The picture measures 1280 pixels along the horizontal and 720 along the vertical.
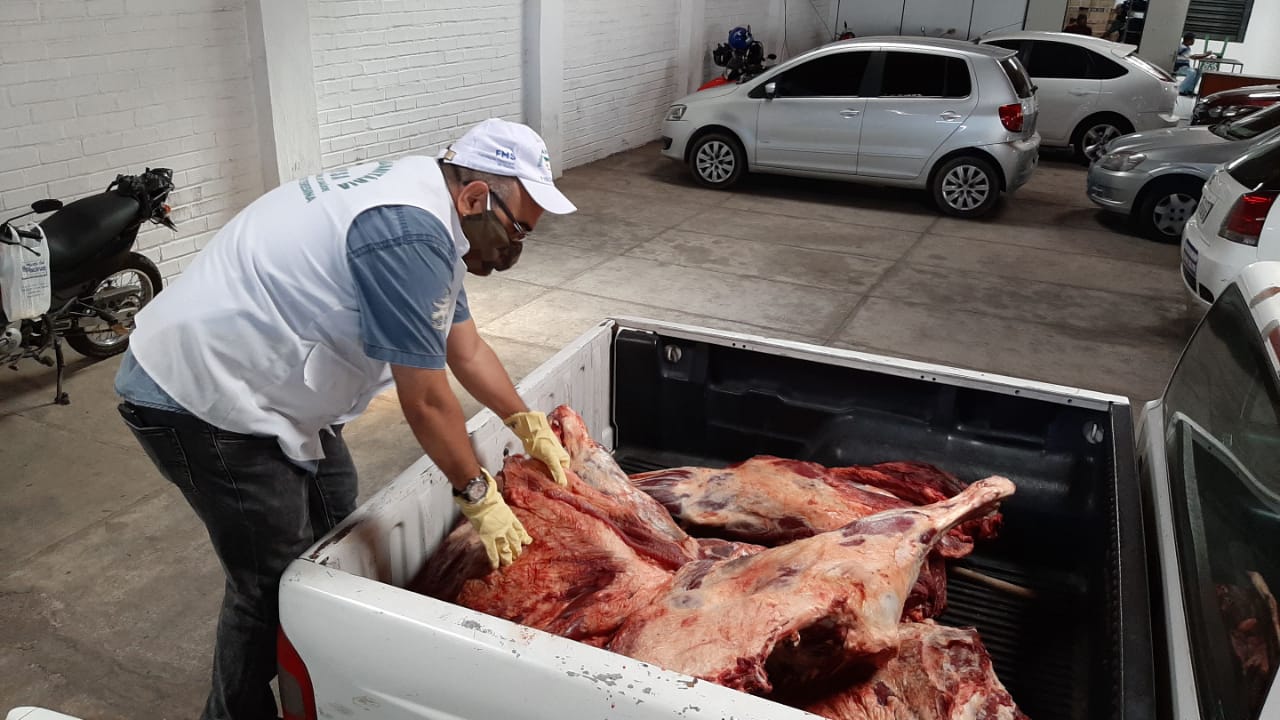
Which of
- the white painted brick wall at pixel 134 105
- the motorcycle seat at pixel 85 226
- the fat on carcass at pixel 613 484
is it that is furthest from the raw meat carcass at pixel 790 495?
the white painted brick wall at pixel 134 105

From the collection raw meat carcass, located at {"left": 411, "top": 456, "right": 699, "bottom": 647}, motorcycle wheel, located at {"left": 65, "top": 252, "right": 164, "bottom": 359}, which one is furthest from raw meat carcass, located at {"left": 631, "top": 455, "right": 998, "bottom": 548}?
motorcycle wheel, located at {"left": 65, "top": 252, "right": 164, "bottom": 359}

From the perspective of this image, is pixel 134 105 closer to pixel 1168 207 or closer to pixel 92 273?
pixel 92 273

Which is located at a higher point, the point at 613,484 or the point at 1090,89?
the point at 1090,89

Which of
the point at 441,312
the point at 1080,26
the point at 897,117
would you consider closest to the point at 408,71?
the point at 897,117

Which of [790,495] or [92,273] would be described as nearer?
[790,495]

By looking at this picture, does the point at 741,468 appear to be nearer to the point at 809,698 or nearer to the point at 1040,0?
the point at 809,698

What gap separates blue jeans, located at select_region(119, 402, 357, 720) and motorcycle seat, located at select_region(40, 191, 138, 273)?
11.6 ft

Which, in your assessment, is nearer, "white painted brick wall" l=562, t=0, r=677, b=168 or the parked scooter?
"white painted brick wall" l=562, t=0, r=677, b=168

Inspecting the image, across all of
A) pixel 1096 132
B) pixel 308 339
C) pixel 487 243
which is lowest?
pixel 1096 132

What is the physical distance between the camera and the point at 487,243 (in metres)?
2.57

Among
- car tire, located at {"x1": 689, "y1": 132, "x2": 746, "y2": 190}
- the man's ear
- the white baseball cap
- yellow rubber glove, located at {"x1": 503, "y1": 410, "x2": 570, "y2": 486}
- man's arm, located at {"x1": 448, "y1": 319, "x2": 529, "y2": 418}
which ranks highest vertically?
the white baseball cap

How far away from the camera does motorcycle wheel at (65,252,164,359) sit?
6.10 m

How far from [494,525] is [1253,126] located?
10.1 meters

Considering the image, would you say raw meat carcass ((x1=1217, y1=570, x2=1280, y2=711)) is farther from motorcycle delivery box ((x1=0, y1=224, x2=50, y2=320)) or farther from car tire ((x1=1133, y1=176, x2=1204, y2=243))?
car tire ((x1=1133, y1=176, x2=1204, y2=243))
